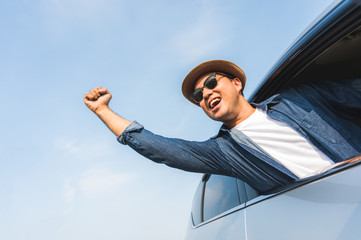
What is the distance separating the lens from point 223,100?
88.6 inches

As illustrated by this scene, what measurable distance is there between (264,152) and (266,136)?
0.12 metres

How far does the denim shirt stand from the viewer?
1.76 metres

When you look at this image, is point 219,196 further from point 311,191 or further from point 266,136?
point 311,191

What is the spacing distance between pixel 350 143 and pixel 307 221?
2.81 ft

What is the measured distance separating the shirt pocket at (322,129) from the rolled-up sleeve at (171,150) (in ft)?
1.95

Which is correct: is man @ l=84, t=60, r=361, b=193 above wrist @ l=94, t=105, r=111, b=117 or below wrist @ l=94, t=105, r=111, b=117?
below

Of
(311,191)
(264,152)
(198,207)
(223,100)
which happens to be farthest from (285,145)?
(198,207)

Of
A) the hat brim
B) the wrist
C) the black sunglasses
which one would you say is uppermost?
the hat brim

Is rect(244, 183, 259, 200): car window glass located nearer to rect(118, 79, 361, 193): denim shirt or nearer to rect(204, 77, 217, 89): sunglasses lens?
rect(118, 79, 361, 193): denim shirt

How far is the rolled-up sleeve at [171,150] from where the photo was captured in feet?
6.42

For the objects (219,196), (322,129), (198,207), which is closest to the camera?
(322,129)

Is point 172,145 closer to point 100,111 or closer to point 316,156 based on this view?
point 100,111

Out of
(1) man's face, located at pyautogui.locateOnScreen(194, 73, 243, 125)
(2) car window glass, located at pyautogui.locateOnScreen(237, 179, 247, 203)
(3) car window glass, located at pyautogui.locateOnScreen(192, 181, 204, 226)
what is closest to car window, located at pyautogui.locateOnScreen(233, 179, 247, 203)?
(2) car window glass, located at pyautogui.locateOnScreen(237, 179, 247, 203)

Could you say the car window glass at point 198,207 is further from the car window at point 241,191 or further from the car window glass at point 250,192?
the car window glass at point 250,192
